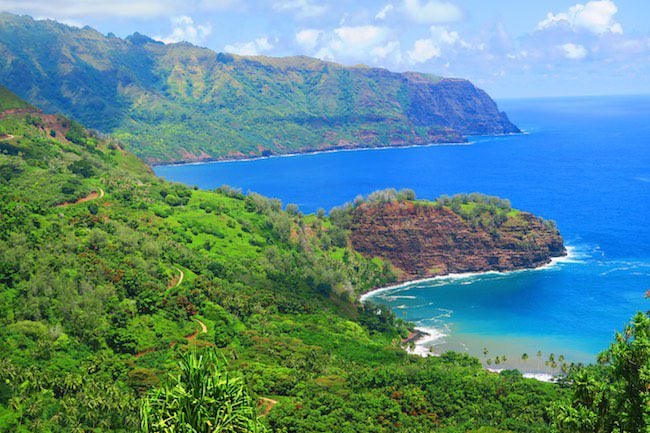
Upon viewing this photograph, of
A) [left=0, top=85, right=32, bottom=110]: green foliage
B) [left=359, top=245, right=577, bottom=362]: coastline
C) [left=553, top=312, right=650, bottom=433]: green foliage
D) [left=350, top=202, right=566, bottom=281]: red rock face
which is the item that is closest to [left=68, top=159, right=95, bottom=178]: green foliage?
[left=0, top=85, right=32, bottom=110]: green foliage

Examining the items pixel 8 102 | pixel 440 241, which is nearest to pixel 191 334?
pixel 440 241

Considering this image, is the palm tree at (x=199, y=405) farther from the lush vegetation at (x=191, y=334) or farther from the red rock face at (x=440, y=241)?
the red rock face at (x=440, y=241)

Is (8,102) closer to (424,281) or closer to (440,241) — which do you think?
(424,281)

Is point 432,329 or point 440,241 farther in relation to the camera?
point 440,241

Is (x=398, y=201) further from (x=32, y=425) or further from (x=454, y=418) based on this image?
(x=32, y=425)

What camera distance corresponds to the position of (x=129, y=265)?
326 feet

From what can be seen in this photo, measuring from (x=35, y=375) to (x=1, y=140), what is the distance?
3707 inches

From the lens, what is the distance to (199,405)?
2538cm

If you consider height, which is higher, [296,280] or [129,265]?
[296,280]

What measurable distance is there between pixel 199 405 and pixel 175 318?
67.4 m

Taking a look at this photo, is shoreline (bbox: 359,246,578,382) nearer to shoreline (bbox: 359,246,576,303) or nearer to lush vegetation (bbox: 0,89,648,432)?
shoreline (bbox: 359,246,576,303)

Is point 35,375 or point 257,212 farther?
point 257,212

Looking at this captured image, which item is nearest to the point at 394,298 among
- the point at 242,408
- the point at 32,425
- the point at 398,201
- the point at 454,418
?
the point at 398,201

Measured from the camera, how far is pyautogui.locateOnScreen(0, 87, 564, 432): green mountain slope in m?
65.9
